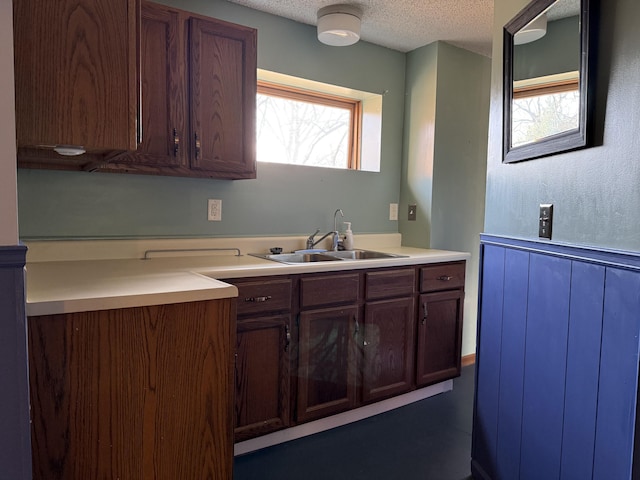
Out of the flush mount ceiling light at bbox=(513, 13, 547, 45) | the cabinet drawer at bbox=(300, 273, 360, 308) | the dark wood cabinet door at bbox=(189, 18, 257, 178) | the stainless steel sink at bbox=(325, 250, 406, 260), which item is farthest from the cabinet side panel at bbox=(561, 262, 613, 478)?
the dark wood cabinet door at bbox=(189, 18, 257, 178)

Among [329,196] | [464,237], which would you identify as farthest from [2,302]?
[464,237]

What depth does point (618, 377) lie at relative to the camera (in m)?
1.20

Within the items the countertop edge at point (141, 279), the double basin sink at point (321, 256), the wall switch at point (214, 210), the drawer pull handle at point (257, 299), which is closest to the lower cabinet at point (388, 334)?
the countertop edge at point (141, 279)

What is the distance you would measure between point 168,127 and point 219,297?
0.95 metres

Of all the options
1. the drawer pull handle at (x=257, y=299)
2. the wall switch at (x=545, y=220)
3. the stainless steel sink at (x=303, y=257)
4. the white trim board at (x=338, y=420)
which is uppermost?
the wall switch at (x=545, y=220)

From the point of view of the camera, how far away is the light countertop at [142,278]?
1.27m

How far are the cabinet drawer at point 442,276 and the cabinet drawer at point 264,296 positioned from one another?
0.91 metres

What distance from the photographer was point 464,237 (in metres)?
3.21

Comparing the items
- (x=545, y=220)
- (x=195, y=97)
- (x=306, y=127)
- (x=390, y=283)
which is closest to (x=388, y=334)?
(x=390, y=283)

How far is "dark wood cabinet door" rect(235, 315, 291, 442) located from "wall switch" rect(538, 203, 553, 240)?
112 centimetres

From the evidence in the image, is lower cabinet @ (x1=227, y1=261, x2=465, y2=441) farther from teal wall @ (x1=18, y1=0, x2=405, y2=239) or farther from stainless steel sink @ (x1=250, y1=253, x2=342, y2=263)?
teal wall @ (x1=18, y1=0, x2=405, y2=239)

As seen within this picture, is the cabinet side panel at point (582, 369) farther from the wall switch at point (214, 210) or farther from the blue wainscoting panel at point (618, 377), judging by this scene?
the wall switch at point (214, 210)

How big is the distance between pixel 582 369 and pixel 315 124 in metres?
2.13

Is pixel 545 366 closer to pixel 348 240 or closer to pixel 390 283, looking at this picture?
pixel 390 283
